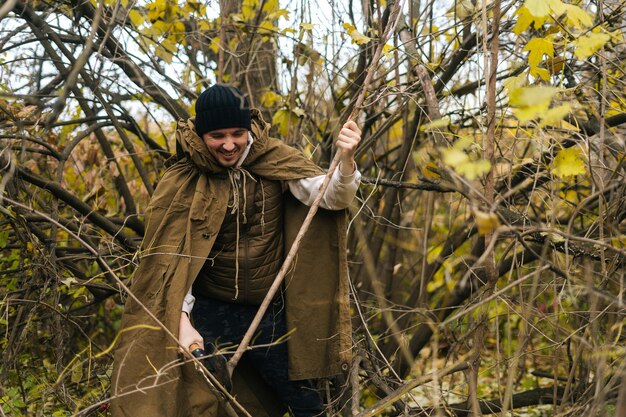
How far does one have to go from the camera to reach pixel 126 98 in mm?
4367

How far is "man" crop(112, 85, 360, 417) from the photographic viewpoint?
3016 millimetres

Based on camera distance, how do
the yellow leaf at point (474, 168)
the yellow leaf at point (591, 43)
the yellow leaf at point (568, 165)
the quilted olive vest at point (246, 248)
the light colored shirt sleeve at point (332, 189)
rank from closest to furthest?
1. the yellow leaf at point (474, 168)
2. the yellow leaf at point (591, 43)
3. the yellow leaf at point (568, 165)
4. the light colored shirt sleeve at point (332, 189)
5. the quilted olive vest at point (246, 248)

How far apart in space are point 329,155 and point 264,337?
4.75 feet

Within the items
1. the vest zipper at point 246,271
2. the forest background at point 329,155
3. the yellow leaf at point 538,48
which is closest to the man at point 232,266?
the vest zipper at point 246,271

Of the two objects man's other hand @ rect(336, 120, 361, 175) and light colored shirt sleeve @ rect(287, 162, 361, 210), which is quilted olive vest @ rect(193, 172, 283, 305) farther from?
man's other hand @ rect(336, 120, 361, 175)

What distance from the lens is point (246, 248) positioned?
3.13m

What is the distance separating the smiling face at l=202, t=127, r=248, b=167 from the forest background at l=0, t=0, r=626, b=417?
1.94 feet

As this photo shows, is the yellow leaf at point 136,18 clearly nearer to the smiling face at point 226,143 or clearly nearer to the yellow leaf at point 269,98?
the yellow leaf at point 269,98

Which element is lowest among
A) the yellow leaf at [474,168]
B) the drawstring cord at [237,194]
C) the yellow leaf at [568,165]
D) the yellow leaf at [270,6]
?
the drawstring cord at [237,194]

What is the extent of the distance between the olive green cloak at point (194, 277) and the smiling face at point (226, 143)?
31 millimetres

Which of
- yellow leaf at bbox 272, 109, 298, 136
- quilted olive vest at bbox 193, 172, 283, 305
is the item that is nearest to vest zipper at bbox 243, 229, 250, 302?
quilted olive vest at bbox 193, 172, 283, 305

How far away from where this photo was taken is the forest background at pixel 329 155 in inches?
130

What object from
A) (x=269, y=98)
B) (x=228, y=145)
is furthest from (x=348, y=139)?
(x=269, y=98)

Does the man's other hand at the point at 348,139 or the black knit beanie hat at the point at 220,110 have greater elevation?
the black knit beanie hat at the point at 220,110
